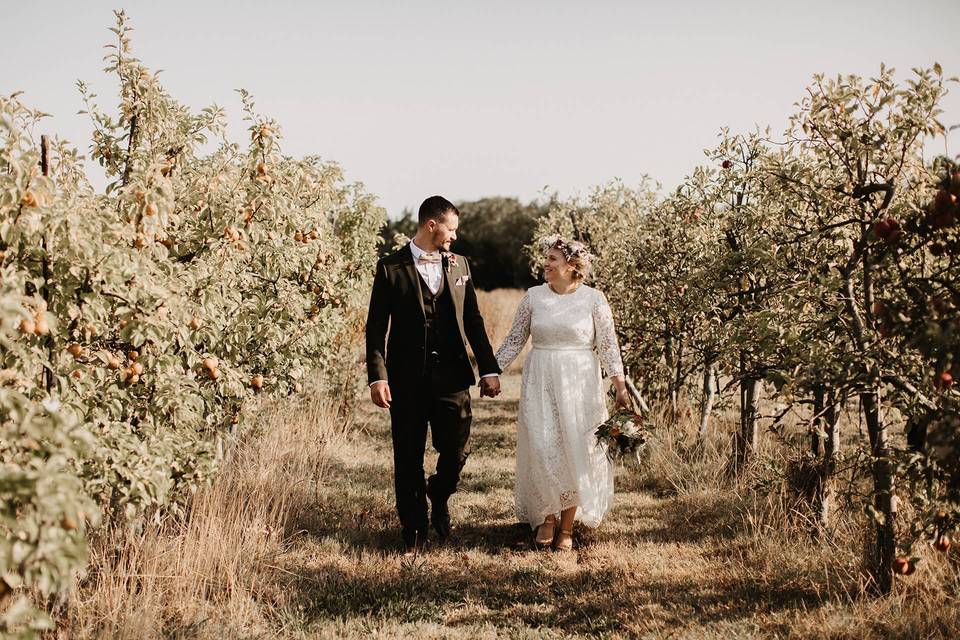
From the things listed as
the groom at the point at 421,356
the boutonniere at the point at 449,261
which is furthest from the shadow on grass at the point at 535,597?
the boutonniere at the point at 449,261

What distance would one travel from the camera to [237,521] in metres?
4.12

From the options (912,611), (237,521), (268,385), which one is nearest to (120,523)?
(237,521)

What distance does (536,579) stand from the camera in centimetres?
417

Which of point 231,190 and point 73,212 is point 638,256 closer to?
point 231,190

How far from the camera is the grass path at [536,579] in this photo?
3.56m

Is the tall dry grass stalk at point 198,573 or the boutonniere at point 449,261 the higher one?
the boutonniere at point 449,261

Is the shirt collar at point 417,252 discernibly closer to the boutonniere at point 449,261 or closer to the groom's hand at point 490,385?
the boutonniere at point 449,261

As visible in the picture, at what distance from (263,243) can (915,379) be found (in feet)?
12.6

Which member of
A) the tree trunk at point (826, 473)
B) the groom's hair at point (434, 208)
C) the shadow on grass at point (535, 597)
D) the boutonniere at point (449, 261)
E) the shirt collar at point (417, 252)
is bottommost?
the shadow on grass at point (535, 597)

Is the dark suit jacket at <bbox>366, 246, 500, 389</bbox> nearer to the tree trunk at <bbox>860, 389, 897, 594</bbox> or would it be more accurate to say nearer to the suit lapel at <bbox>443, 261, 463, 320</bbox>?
the suit lapel at <bbox>443, 261, 463, 320</bbox>

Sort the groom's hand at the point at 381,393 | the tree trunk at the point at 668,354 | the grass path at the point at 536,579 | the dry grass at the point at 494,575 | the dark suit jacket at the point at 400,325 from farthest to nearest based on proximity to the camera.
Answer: the tree trunk at the point at 668,354 → the dark suit jacket at the point at 400,325 → the groom's hand at the point at 381,393 → the grass path at the point at 536,579 → the dry grass at the point at 494,575

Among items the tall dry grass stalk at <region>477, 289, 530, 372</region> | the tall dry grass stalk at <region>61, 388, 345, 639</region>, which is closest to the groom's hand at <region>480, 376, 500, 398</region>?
the tall dry grass stalk at <region>61, 388, 345, 639</region>

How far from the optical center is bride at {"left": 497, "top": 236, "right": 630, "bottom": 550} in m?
4.62

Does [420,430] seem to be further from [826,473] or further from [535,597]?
[826,473]
